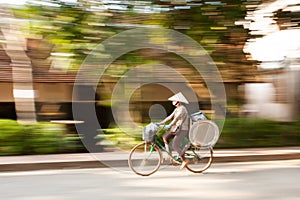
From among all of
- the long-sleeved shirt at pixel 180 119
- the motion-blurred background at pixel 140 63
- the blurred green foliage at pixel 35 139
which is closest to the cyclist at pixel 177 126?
the long-sleeved shirt at pixel 180 119

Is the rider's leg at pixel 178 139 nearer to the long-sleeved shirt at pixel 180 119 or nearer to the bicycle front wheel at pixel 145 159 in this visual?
the long-sleeved shirt at pixel 180 119

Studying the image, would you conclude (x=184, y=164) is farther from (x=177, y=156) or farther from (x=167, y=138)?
(x=167, y=138)

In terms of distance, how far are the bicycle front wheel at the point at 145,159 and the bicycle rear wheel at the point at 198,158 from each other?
2.10 ft

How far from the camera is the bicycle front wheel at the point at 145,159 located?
704 centimetres

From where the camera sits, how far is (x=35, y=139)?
9.34 metres

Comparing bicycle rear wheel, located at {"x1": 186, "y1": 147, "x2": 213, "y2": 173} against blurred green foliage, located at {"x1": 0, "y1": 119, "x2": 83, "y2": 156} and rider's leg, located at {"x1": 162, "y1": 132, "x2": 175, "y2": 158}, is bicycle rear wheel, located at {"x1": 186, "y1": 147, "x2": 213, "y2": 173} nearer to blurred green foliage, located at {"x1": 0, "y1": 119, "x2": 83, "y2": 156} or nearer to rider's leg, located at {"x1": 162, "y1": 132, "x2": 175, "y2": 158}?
rider's leg, located at {"x1": 162, "y1": 132, "x2": 175, "y2": 158}

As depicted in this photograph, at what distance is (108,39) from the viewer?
30.5 ft

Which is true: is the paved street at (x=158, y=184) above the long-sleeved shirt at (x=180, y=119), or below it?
below

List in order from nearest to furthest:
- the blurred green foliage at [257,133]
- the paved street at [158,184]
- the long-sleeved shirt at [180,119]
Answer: the paved street at [158,184] → the long-sleeved shirt at [180,119] → the blurred green foliage at [257,133]

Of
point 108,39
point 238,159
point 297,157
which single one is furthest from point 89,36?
point 297,157

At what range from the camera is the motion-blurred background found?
8.66m

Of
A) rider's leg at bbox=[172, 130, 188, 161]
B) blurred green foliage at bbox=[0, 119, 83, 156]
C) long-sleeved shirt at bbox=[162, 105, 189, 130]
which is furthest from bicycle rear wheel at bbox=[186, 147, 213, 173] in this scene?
blurred green foliage at bbox=[0, 119, 83, 156]

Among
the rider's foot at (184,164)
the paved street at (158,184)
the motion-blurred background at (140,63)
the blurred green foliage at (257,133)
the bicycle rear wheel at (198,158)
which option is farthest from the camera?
the blurred green foliage at (257,133)

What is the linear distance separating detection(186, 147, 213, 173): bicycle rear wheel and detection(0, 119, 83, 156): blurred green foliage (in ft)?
11.1
